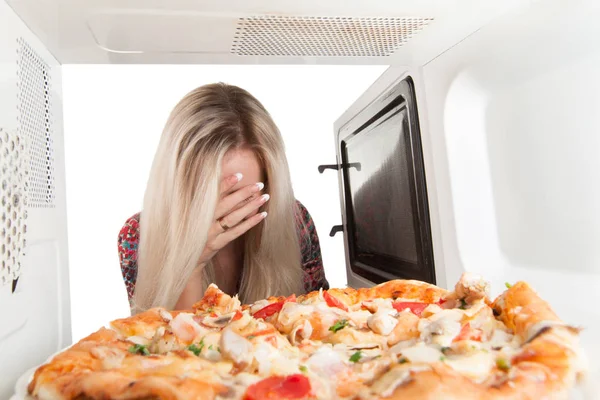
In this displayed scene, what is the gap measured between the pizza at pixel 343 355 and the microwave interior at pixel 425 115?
110 millimetres

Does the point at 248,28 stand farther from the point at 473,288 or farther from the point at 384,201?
the point at 384,201

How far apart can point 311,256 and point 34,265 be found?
1.17m

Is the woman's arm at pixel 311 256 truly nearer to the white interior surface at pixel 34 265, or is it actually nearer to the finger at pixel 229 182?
the finger at pixel 229 182

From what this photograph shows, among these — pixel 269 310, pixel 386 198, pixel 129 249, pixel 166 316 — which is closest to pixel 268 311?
pixel 269 310

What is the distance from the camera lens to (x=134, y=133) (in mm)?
1646

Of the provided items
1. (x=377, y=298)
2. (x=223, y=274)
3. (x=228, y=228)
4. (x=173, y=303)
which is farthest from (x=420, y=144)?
(x=223, y=274)

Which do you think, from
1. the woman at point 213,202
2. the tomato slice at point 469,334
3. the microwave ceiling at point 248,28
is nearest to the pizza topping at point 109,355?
the tomato slice at point 469,334

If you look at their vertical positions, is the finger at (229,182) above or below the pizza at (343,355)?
above

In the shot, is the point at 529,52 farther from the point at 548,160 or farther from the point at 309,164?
the point at 309,164

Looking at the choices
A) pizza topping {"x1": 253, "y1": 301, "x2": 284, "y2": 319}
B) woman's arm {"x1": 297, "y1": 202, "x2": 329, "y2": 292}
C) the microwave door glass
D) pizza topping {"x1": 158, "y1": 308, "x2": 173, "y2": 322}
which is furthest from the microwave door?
pizza topping {"x1": 158, "y1": 308, "x2": 173, "y2": 322}

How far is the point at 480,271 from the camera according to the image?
998 mm

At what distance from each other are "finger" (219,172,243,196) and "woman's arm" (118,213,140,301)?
48 cm

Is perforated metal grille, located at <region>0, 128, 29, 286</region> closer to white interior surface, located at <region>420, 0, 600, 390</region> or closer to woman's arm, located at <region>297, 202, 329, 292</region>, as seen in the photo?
white interior surface, located at <region>420, 0, 600, 390</region>

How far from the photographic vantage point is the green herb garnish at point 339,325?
650 millimetres
